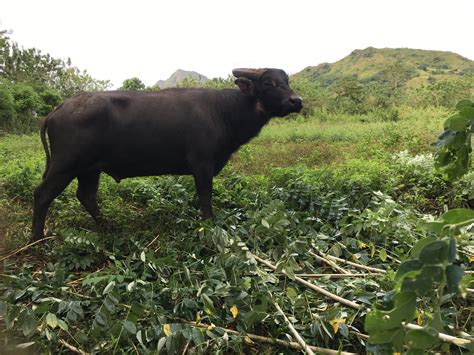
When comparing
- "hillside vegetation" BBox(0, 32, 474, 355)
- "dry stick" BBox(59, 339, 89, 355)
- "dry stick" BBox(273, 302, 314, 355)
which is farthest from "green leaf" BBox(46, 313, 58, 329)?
"dry stick" BBox(273, 302, 314, 355)

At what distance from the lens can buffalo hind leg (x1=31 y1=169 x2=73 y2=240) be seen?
322cm

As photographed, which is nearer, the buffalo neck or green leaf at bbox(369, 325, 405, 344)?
green leaf at bbox(369, 325, 405, 344)

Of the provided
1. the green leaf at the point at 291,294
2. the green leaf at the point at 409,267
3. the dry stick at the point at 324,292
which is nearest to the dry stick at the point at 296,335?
the green leaf at the point at 291,294

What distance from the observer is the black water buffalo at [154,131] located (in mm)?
3225

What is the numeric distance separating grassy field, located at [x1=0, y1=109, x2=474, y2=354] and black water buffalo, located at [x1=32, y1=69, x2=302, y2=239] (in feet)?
1.28

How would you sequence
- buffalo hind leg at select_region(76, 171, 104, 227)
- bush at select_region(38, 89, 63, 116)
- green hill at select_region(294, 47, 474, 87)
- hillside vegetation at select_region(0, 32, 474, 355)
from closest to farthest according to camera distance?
hillside vegetation at select_region(0, 32, 474, 355) → buffalo hind leg at select_region(76, 171, 104, 227) → bush at select_region(38, 89, 63, 116) → green hill at select_region(294, 47, 474, 87)

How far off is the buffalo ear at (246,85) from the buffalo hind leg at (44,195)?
1.69m

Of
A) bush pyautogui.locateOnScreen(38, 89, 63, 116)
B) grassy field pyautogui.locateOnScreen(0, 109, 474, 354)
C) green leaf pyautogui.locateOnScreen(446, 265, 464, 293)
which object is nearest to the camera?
green leaf pyautogui.locateOnScreen(446, 265, 464, 293)

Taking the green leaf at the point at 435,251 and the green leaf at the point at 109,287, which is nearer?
the green leaf at the point at 435,251

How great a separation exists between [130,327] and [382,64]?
58558mm

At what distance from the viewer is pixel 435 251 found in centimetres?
55

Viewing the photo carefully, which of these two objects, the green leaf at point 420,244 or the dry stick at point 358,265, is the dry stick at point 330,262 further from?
the green leaf at point 420,244

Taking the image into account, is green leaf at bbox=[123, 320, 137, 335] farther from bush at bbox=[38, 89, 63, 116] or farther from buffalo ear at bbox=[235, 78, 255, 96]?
bush at bbox=[38, 89, 63, 116]

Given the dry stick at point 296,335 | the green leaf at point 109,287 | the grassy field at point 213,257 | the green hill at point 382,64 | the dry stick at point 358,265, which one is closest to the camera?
the dry stick at point 296,335
